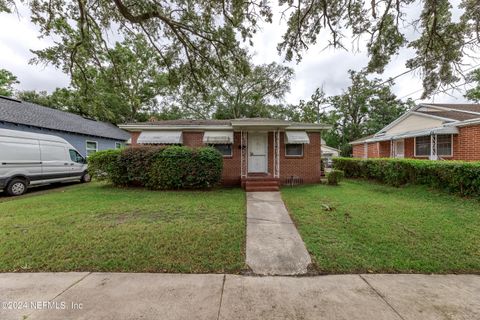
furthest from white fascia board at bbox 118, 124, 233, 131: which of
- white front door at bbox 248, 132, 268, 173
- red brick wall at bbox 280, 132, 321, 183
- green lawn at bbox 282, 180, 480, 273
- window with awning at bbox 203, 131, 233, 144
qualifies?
green lawn at bbox 282, 180, 480, 273

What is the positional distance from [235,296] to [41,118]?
17.6 metres

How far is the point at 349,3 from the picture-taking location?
5.59 metres

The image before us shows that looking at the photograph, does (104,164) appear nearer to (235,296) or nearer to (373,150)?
(235,296)

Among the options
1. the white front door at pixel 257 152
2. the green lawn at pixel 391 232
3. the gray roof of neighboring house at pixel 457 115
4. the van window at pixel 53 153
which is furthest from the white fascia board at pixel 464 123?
the van window at pixel 53 153

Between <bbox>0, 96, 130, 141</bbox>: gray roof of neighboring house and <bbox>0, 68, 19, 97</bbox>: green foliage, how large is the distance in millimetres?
12924

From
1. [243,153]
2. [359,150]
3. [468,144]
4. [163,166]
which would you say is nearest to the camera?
[163,166]

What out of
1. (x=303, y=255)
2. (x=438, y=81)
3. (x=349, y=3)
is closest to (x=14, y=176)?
(x=303, y=255)

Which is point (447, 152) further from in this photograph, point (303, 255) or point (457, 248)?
point (303, 255)

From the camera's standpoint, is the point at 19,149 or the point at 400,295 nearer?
the point at 400,295

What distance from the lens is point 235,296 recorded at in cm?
255

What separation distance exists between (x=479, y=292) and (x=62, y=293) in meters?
5.37

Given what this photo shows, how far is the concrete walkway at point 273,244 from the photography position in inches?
129

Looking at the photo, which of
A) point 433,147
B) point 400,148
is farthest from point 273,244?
point 400,148

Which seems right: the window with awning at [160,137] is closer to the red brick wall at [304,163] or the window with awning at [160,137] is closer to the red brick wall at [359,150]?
the red brick wall at [304,163]
